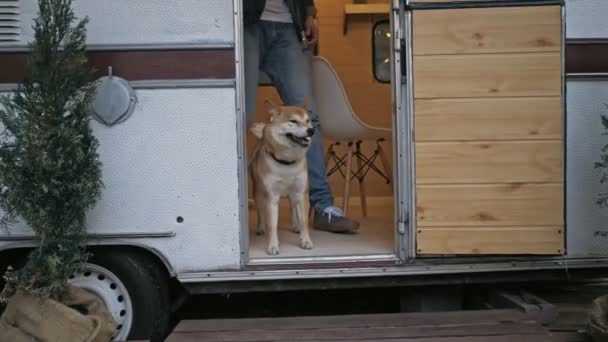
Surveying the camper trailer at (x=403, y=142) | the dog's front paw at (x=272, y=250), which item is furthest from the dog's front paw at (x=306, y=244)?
the camper trailer at (x=403, y=142)

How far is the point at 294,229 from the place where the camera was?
17.1 ft

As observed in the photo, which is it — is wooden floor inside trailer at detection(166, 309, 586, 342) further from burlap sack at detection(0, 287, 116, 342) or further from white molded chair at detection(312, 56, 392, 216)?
white molded chair at detection(312, 56, 392, 216)

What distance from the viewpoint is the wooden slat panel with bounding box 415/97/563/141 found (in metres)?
4.05

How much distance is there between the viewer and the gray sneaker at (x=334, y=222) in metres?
4.99

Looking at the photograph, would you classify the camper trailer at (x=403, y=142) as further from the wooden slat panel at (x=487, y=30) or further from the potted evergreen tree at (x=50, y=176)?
the potted evergreen tree at (x=50, y=176)

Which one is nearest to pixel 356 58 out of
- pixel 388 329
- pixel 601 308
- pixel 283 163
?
pixel 283 163

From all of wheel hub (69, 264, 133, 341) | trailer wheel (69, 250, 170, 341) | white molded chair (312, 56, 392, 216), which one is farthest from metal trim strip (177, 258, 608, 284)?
white molded chair (312, 56, 392, 216)

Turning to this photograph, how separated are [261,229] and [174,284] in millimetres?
929

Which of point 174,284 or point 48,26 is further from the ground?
point 48,26

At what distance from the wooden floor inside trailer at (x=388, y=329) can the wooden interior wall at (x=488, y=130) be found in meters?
0.37

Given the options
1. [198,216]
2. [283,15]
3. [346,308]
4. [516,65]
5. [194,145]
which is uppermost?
[283,15]

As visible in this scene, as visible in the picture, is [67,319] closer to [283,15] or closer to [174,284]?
[174,284]

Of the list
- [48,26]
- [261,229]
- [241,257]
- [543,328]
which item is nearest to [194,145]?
[241,257]

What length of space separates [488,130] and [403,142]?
18.3 inches
